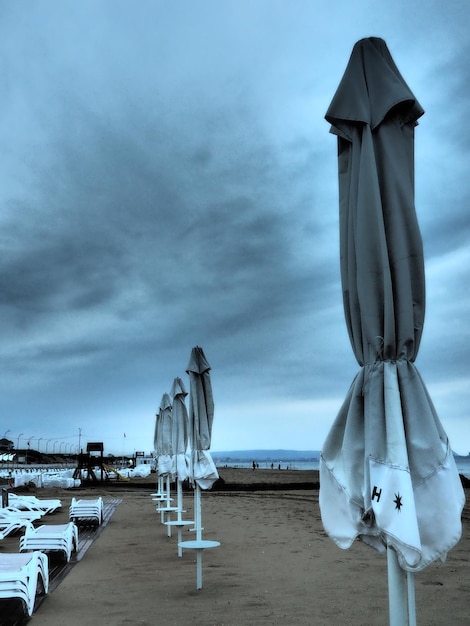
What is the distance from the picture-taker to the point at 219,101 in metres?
10.8

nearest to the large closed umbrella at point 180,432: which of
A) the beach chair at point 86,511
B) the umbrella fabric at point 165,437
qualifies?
the umbrella fabric at point 165,437

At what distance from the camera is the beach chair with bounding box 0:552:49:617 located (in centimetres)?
464

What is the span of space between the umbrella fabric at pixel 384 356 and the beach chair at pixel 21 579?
11.3 feet

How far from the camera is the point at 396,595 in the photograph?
2.22 m

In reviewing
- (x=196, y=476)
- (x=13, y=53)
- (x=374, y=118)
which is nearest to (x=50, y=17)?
(x=13, y=53)

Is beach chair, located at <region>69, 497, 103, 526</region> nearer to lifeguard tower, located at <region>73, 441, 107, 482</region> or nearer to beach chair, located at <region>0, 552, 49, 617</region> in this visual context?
beach chair, located at <region>0, 552, 49, 617</region>

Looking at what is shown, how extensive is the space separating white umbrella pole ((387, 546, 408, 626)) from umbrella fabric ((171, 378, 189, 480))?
24.7 feet

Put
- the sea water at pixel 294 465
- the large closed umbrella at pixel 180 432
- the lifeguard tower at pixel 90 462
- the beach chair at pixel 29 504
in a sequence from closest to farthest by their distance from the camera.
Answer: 1. the large closed umbrella at pixel 180 432
2. the beach chair at pixel 29 504
3. the lifeguard tower at pixel 90 462
4. the sea water at pixel 294 465

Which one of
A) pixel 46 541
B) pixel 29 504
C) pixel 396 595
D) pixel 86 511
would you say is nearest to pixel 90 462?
pixel 29 504

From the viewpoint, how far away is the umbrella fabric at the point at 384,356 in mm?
2238

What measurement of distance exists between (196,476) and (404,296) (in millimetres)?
4931

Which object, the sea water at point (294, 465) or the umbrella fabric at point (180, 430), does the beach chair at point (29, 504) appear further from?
the sea water at point (294, 465)

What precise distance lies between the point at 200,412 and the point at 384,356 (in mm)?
4768

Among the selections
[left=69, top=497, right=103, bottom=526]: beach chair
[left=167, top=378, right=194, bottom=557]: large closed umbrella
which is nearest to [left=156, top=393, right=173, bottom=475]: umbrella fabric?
[left=69, top=497, right=103, bottom=526]: beach chair
